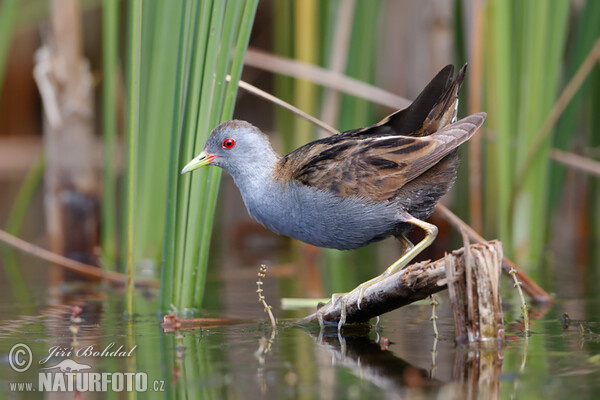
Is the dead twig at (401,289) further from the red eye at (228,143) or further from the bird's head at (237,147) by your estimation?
the red eye at (228,143)

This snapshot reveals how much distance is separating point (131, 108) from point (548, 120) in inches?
114

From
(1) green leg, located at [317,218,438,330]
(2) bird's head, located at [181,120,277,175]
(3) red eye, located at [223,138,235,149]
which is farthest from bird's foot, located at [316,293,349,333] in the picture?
(3) red eye, located at [223,138,235,149]

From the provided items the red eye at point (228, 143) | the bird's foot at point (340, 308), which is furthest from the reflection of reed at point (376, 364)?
the red eye at point (228, 143)

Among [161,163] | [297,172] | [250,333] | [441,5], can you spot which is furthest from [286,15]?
[250,333]

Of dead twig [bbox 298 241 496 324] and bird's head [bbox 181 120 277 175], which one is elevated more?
bird's head [bbox 181 120 277 175]

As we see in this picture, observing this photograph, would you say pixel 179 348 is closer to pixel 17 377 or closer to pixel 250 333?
pixel 250 333

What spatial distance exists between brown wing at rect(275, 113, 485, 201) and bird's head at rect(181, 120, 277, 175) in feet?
1.20

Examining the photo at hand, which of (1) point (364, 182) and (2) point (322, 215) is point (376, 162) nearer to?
(1) point (364, 182)

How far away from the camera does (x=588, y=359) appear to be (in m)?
3.00

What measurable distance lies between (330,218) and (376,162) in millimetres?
347

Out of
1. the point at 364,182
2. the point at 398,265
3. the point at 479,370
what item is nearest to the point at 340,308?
the point at 398,265

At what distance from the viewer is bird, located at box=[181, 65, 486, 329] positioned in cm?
384

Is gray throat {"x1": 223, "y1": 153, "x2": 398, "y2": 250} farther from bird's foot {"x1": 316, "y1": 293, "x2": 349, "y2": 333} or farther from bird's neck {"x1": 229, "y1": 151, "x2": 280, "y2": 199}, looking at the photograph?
bird's foot {"x1": 316, "y1": 293, "x2": 349, "y2": 333}

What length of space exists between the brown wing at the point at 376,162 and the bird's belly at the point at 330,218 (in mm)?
52
